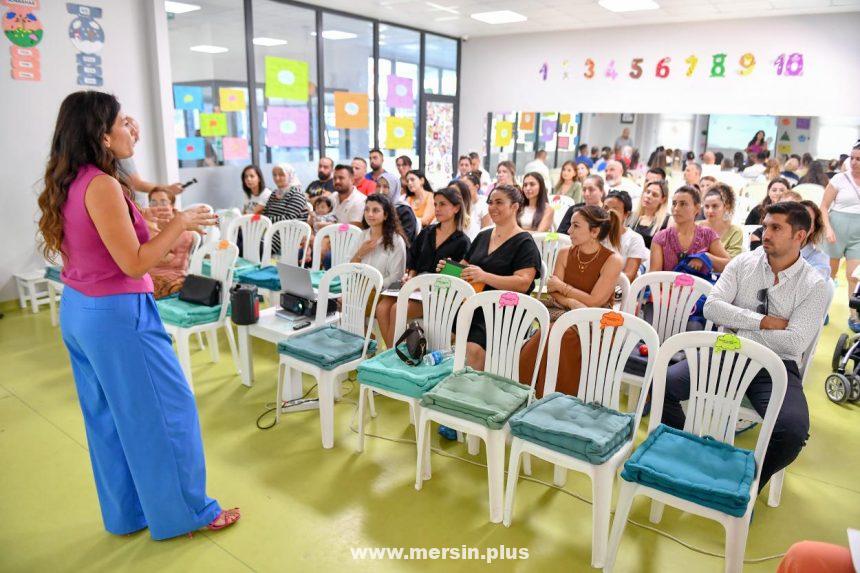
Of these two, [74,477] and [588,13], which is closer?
[74,477]

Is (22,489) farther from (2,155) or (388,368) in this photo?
(2,155)

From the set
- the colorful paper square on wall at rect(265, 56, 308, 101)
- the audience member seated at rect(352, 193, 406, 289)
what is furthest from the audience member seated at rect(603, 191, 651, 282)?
the colorful paper square on wall at rect(265, 56, 308, 101)

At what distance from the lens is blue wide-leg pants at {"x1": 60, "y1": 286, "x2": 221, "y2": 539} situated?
200 centimetres

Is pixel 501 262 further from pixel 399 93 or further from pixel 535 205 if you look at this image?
pixel 399 93

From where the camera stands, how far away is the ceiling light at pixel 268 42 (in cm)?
704

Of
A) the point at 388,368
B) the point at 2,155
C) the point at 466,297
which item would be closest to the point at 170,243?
the point at 388,368

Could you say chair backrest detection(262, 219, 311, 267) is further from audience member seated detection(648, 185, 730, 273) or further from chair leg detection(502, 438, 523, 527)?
chair leg detection(502, 438, 523, 527)

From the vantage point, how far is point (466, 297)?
2.99 metres

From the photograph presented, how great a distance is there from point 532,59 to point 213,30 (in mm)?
4774

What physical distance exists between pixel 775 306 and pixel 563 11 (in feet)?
18.9

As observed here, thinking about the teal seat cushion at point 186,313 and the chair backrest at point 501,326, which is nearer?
the chair backrest at point 501,326

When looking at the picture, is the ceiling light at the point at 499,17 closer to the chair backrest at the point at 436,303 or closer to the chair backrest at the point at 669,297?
the chair backrest at the point at 669,297

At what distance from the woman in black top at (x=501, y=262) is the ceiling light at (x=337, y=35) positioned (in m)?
5.58

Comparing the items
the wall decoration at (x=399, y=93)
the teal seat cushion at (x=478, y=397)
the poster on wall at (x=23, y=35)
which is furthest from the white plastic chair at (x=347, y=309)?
the wall decoration at (x=399, y=93)
